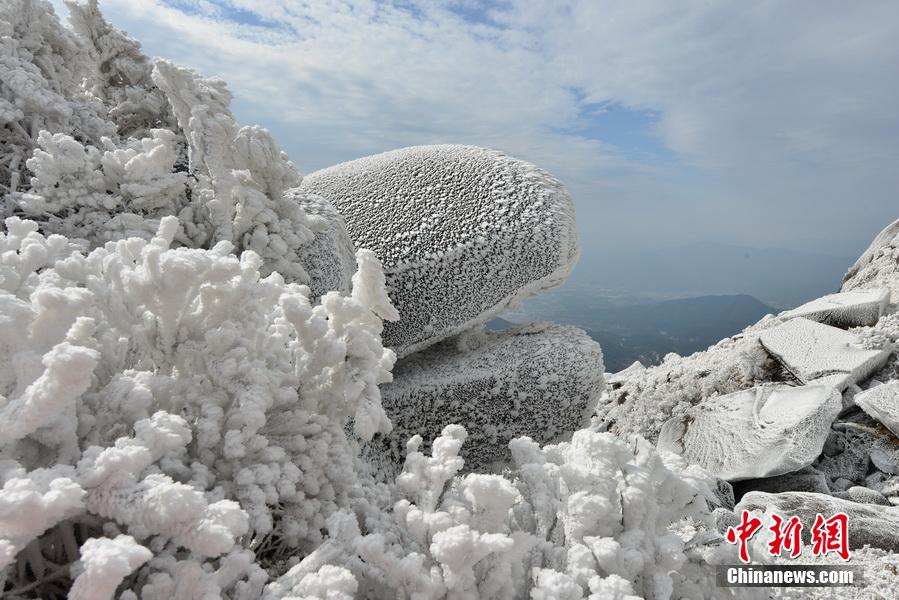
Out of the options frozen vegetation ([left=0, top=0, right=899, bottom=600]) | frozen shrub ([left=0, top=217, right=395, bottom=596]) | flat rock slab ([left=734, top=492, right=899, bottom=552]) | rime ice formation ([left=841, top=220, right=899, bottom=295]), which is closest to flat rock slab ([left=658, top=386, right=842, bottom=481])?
frozen vegetation ([left=0, top=0, right=899, bottom=600])

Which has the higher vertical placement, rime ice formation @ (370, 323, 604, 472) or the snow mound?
the snow mound

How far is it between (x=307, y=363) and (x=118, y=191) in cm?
74

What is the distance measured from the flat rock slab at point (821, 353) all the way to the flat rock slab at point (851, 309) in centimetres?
13

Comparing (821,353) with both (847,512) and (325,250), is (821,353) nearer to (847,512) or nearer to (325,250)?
(847,512)

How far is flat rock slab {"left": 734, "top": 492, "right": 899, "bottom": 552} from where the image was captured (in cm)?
123

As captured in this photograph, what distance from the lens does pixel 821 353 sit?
211 cm

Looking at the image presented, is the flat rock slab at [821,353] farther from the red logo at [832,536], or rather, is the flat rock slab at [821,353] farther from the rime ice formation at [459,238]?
the rime ice formation at [459,238]

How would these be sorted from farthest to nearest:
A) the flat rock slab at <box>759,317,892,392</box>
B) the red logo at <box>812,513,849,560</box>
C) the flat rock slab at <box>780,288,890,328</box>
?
the flat rock slab at <box>780,288,890,328</box> < the flat rock slab at <box>759,317,892,392</box> < the red logo at <box>812,513,849,560</box>

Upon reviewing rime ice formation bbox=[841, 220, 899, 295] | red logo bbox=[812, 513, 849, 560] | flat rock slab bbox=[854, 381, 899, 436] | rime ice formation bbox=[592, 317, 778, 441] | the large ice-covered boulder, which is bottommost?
rime ice formation bbox=[592, 317, 778, 441]

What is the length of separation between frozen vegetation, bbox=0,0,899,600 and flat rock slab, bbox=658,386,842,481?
1 centimetres

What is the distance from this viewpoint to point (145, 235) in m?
1.05

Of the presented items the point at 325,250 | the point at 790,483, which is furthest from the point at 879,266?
the point at 325,250

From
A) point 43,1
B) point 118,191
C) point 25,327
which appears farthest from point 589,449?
point 43,1

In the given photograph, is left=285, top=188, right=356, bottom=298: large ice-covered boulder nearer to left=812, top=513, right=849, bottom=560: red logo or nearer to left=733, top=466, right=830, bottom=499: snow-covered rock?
left=812, top=513, right=849, bottom=560: red logo
